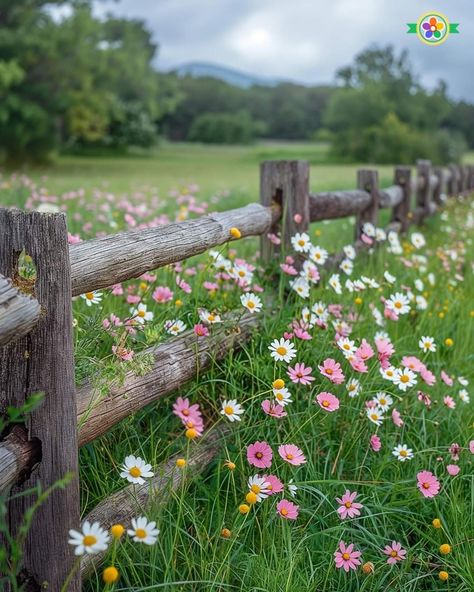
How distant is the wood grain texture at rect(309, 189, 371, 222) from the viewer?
13.5ft

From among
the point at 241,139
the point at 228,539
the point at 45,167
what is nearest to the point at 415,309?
the point at 228,539

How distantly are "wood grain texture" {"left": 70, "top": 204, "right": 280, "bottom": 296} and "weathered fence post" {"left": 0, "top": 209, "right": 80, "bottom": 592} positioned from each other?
17cm

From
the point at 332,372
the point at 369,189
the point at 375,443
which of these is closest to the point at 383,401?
the point at 375,443

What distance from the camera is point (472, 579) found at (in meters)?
2.24

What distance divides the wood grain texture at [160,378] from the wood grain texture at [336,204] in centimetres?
133

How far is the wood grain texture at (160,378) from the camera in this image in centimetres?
203

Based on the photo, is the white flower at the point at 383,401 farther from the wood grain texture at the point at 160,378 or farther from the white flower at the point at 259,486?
the white flower at the point at 259,486

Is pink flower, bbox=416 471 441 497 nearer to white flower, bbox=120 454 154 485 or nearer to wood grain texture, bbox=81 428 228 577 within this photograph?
wood grain texture, bbox=81 428 228 577

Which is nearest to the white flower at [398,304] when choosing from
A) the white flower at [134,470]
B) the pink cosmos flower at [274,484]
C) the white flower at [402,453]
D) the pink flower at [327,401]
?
the white flower at [402,453]

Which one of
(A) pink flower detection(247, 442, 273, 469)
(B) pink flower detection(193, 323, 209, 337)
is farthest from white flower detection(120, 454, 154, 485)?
(B) pink flower detection(193, 323, 209, 337)

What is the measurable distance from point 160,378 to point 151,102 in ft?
98.7

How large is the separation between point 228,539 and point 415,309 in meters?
2.36

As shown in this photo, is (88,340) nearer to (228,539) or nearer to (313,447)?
(228,539)

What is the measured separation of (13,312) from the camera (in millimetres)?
1556
